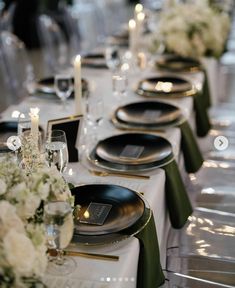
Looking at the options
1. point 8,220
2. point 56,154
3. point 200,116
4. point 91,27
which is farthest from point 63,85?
point 91,27

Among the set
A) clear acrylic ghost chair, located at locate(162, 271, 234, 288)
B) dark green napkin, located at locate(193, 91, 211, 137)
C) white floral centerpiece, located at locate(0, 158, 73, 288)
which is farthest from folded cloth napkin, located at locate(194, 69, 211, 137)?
white floral centerpiece, located at locate(0, 158, 73, 288)

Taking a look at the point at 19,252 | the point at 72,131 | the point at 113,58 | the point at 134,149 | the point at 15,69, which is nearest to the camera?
the point at 19,252

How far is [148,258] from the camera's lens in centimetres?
179

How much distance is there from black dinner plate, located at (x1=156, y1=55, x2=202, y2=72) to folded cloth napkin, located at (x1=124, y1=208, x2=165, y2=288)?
212 cm

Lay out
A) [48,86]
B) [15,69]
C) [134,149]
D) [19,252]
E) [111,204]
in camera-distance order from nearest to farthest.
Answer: [19,252] < [111,204] < [134,149] < [48,86] < [15,69]

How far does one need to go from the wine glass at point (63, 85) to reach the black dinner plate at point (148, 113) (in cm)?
29

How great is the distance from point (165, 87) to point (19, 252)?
2.23m

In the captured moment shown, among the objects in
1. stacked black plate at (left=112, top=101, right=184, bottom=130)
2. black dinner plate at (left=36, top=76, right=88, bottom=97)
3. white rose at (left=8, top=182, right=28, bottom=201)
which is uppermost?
white rose at (left=8, top=182, right=28, bottom=201)

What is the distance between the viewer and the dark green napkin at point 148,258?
1771 millimetres

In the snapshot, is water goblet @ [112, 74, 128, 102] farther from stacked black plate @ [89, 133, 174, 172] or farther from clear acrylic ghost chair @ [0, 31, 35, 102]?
clear acrylic ghost chair @ [0, 31, 35, 102]

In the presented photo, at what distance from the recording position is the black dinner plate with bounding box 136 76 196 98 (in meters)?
3.25

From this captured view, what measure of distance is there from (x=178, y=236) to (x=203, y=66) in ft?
5.91

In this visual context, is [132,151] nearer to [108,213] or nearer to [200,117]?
[108,213]

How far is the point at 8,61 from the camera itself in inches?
172
